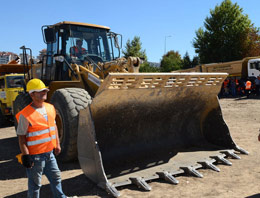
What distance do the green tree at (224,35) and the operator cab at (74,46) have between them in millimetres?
25515

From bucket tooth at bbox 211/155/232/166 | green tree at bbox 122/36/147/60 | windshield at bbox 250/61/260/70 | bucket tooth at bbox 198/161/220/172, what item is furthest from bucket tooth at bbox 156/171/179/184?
green tree at bbox 122/36/147/60

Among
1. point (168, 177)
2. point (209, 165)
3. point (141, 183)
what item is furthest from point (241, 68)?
point (141, 183)

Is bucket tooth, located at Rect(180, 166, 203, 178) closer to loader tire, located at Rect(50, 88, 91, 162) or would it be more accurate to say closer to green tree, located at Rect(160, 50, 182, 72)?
loader tire, located at Rect(50, 88, 91, 162)

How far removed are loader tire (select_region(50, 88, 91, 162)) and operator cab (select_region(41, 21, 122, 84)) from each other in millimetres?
1278

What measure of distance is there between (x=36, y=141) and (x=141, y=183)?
157cm

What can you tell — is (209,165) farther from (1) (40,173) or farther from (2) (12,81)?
(2) (12,81)

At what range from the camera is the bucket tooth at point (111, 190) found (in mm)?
3596

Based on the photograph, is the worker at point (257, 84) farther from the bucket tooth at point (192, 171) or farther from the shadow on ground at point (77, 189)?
the shadow on ground at point (77, 189)

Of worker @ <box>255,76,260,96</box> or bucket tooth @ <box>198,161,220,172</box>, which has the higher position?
worker @ <box>255,76,260,96</box>

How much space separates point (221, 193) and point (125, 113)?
1.90m

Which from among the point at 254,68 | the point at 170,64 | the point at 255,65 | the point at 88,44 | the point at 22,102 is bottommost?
the point at 22,102

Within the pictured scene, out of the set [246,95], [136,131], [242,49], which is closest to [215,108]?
[136,131]

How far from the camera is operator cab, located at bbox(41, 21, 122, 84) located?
646 cm

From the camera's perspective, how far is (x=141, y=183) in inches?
153
